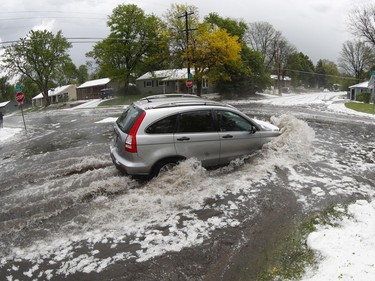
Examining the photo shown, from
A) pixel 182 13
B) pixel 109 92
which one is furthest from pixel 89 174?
pixel 109 92

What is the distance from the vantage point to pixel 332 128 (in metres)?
14.4

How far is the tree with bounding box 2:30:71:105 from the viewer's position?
5312 cm

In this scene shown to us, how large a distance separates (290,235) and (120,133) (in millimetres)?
3733

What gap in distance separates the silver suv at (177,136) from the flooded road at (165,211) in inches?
11.7

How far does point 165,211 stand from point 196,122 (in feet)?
6.83

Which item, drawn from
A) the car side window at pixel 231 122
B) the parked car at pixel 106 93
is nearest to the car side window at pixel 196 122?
the car side window at pixel 231 122

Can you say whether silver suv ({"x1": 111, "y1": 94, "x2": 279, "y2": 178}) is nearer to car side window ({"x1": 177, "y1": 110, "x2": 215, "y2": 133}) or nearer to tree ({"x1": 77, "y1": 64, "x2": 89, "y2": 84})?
car side window ({"x1": 177, "y1": 110, "x2": 215, "y2": 133})

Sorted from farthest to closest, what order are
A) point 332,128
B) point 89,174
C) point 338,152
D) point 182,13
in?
point 182,13 < point 332,128 < point 338,152 < point 89,174

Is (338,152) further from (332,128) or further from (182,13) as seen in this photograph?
(182,13)

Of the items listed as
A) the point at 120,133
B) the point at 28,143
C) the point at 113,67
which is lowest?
the point at 28,143

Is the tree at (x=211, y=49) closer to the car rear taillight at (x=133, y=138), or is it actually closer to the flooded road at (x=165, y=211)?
the flooded road at (x=165, y=211)

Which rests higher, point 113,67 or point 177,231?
point 113,67

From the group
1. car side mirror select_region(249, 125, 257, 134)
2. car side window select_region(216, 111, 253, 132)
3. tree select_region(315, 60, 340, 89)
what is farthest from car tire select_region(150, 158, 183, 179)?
tree select_region(315, 60, 340, 89)

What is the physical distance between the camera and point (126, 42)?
4969 cm
